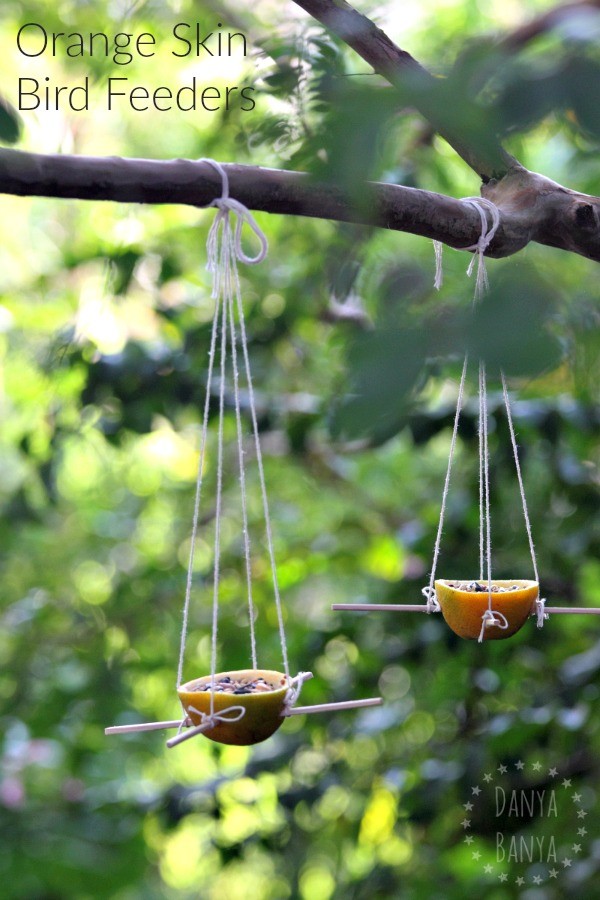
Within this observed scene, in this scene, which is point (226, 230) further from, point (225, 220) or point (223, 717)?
point (223, 717)

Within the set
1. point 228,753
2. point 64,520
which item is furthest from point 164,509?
point 228,753

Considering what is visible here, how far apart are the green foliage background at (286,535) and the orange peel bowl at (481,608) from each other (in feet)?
0.55

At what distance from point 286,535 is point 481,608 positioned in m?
1.43

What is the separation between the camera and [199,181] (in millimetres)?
583

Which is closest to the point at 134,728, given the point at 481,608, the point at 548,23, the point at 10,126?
the point at 481,608

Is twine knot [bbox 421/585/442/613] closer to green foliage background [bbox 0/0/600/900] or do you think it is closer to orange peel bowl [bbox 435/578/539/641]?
orange peel bowl [bbox 435/578/539/641]

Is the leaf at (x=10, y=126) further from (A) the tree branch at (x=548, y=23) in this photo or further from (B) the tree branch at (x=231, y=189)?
(A) the tree branch at (x=548, y=23)

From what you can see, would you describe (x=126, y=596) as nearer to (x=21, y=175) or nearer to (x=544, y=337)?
(x=21, y=175)

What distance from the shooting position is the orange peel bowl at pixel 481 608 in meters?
0.82

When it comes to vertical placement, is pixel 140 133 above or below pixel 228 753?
above

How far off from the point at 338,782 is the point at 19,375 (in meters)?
1.19

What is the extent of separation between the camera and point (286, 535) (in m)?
2.23

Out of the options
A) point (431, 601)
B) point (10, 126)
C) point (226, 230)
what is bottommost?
point (431, 601)

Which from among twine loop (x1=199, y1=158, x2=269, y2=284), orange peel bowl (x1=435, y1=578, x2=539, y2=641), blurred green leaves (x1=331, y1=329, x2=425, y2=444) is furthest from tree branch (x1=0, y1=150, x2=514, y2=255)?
orange peel bowl (x1=435, y1=578, x2=539, y2=641)
